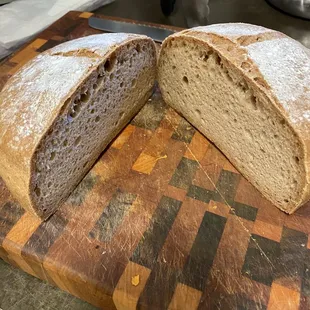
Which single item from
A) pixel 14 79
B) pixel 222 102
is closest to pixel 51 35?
pixel 14 79

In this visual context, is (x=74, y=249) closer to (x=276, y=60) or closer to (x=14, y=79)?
(x=14, y=79)

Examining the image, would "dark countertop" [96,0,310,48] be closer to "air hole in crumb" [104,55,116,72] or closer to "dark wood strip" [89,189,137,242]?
"air hole in crumb" [104,55,116,72]

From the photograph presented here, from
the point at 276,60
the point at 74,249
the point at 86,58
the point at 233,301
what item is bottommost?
the point at 233,301

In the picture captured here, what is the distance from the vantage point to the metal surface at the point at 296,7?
7.65ft

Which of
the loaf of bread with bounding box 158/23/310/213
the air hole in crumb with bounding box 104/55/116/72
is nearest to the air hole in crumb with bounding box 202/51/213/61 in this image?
the loaf of bread with bounding box 158/23/310/213

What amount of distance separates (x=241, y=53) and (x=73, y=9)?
1.58 m

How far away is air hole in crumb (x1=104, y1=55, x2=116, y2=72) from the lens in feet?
4.68

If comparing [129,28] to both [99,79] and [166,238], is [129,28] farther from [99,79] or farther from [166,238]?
[166,238]

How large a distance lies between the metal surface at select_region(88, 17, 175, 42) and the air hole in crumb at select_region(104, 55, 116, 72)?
2.05 ft

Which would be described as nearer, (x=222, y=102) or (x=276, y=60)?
(x=276, y=60)

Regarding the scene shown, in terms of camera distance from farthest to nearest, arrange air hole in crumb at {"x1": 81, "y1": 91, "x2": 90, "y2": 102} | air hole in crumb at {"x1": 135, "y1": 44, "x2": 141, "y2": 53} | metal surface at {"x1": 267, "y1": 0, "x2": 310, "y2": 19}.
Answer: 1. metal surface at {"x1": 267, "y1": 0, "x2": 310, "y2": 19}
2. air hole in crumb at {"x1": 135, "y1": 44, "x2": 141, "y2": 53}
3. air hole in crumb at {"x1": 81, "y1": 91, "x2": 90, "y2": 102}

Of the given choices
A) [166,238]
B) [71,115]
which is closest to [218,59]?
[71,115]

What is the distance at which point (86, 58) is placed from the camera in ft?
4.55

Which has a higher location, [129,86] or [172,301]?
[129,86]
